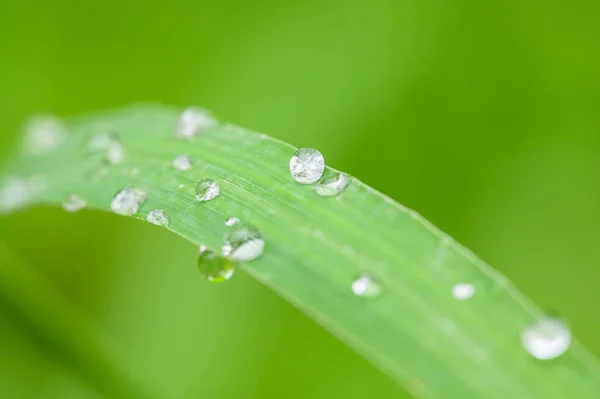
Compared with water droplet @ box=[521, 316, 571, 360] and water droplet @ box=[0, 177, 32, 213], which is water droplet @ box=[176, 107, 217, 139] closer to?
water droplet @ box=[0, 177, 32, 213]

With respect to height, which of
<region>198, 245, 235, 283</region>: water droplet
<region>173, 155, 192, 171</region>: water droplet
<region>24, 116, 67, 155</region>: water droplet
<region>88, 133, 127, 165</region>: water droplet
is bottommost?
<region>198, 245, 235, 283</region>: water droplet

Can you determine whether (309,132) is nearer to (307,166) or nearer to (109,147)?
(109,147)

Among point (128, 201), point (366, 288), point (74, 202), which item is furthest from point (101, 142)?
point (366, 288)

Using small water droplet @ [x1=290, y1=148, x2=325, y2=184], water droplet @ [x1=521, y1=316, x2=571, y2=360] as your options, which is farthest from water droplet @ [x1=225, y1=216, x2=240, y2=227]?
water droplet @ [x1=521, y1=316, x2=571, y2=360]

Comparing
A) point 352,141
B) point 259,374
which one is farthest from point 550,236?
point 259,374

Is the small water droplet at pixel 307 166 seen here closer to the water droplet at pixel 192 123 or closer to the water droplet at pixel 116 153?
the water droplet at pixel 192 123
